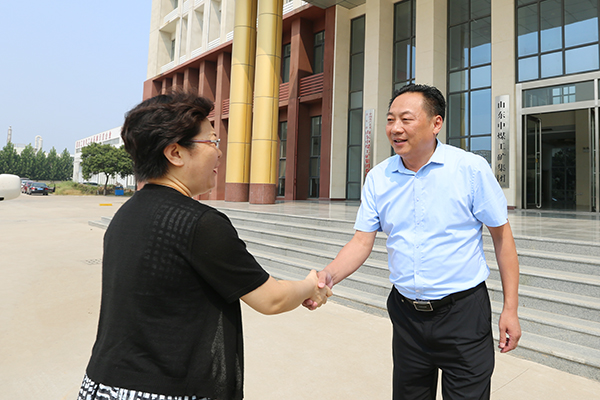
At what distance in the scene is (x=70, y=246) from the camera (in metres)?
9.38

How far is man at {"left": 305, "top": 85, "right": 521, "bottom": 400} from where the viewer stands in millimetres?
1821

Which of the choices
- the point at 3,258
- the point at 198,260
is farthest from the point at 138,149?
the point at 3,258

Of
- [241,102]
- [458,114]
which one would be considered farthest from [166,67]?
[458,114]

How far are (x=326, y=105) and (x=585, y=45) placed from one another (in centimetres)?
901

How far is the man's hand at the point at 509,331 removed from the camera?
1866 mm

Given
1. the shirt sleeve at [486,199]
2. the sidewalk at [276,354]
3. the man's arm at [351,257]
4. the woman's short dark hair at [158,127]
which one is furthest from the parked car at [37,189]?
the shirt sleeve at [486,199]

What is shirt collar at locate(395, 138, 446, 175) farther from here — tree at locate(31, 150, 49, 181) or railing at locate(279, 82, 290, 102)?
tree at locate(31, 150, 49, 181)

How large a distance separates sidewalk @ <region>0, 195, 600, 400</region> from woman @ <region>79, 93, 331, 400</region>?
1.79 metres

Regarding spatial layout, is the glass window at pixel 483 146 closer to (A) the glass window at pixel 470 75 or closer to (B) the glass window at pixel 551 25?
(A) the glass window at pixel 470 75

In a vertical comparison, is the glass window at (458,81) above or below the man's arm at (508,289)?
above

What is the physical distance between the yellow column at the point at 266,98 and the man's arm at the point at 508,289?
12345 millimetres

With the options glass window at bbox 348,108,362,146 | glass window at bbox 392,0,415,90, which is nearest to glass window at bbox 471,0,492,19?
glass window at bbox 392,0,415,90

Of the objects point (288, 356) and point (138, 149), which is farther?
point (288, 356)

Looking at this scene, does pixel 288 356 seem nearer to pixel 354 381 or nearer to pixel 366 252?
pixel 354 381
